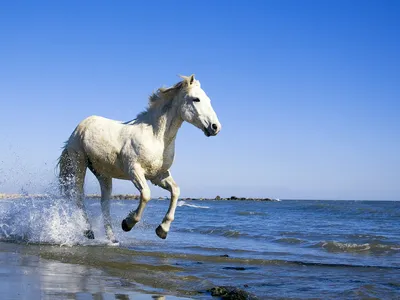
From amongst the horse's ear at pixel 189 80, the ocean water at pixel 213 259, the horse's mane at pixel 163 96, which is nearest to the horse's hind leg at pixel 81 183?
the ocean water at pixel 213 259

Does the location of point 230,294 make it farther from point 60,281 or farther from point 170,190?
point 170,190

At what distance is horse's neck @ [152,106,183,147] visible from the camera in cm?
754

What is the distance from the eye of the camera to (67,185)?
29.0 ft

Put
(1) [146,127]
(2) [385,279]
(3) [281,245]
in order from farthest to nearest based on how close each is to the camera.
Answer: (3) [281,245] < (1) [146,127] < (2) [385,279]

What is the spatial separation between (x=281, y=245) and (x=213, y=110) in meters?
6.37

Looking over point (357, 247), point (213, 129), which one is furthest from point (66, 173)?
point (357, 247)

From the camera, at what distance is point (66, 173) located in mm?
8828

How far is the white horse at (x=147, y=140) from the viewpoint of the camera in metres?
7.29

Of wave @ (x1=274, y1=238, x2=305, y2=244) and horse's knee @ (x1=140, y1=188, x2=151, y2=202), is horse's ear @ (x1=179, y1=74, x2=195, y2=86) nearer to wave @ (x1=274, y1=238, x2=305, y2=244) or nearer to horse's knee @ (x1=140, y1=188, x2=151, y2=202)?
horse's knee @ (x1=140, y1=188, x2=151, y2=202)

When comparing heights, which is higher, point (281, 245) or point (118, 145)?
point (118, 145)

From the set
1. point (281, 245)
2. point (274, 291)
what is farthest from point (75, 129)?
point (281, 245)

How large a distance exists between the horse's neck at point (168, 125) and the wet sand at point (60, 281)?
1964 millimetres

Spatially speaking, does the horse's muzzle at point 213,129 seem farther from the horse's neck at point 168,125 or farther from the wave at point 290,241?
the wave at point 290,241

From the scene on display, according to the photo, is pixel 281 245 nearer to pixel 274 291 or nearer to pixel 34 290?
pixel 274 291
